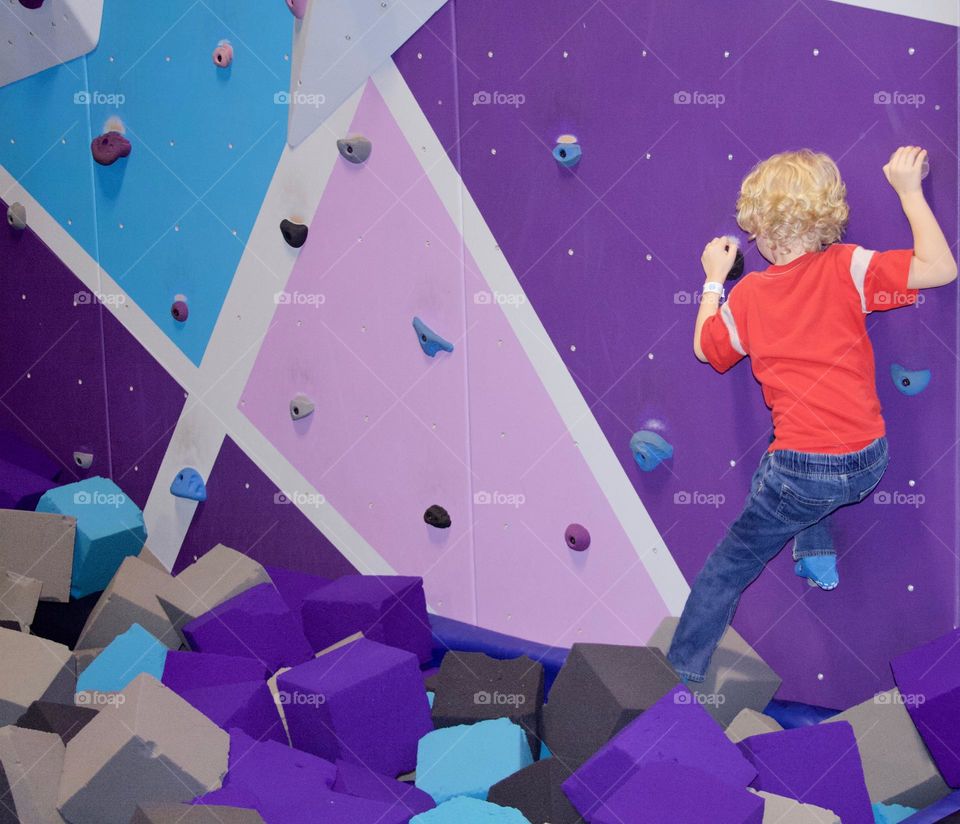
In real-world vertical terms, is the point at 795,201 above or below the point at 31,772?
above

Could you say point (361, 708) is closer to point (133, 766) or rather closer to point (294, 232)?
point (133, 766)

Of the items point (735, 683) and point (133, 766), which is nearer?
point (133, 766)

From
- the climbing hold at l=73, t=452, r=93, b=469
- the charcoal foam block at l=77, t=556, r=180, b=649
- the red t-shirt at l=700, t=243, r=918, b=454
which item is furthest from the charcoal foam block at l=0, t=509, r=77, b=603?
the red t-shirt at l=700, t=243, r=918, b=454

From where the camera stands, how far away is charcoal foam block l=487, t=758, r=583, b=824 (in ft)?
7.72

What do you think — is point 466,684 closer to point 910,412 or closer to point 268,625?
point 268,625

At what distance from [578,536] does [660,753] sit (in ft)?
2.30

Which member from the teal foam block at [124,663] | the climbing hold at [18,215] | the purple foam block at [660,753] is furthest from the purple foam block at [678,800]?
the climbing hold at [18,215]

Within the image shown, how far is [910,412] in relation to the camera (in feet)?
7.78

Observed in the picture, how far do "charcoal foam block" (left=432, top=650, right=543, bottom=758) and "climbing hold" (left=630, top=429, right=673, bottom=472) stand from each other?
57 centimetres

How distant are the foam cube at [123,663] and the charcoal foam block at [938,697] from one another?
191 cm

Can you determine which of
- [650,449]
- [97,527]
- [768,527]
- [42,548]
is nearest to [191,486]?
[97,527]

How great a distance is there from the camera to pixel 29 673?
2.93m

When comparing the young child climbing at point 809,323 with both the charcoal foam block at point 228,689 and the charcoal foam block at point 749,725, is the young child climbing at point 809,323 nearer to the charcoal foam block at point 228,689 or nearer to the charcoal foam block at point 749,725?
the charcoal foam block at point 749,725

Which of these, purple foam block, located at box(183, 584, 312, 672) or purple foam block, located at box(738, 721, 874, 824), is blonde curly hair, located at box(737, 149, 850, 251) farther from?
purple foam block, located at box(183, 584, 312, 672)
